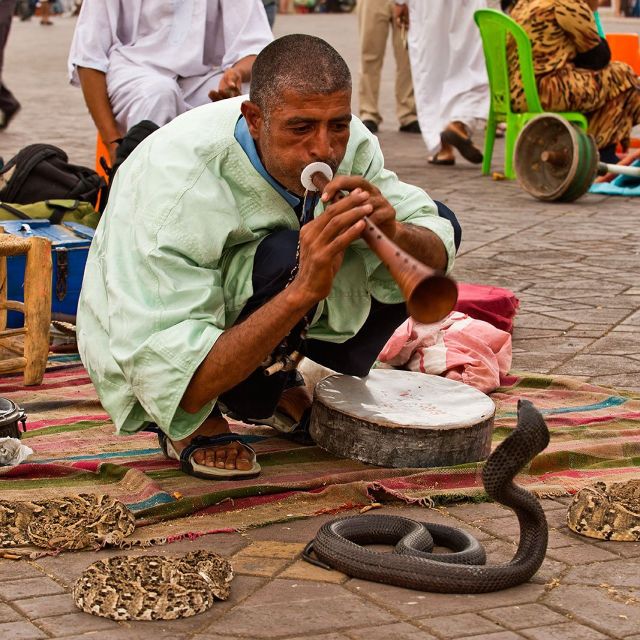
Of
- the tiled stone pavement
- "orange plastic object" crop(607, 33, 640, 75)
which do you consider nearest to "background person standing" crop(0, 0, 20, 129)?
"orange plastic object" crop(607, 33, 640, 75)

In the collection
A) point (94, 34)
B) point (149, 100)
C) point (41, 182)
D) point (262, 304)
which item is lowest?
point (41, 182)

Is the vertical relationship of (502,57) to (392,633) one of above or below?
above

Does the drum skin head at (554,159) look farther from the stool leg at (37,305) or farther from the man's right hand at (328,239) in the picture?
the man's right hand at (328,239)

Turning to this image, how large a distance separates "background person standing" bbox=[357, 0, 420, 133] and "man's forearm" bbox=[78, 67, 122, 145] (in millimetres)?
5021

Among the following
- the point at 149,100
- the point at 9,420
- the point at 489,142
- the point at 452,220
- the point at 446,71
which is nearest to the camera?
the point at 9,420

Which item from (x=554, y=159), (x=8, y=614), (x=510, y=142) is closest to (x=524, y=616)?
(x=8, y=614)

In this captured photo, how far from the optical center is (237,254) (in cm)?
334

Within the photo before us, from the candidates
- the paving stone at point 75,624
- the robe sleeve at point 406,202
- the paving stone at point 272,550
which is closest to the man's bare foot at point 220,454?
the paving stone at point 272,550

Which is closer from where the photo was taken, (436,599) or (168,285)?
(436,599)

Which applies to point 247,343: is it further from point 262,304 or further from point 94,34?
point 94,34

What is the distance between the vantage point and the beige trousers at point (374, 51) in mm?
10617

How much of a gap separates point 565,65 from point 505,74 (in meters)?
0.37

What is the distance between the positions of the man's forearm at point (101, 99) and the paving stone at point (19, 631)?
3.41 metres

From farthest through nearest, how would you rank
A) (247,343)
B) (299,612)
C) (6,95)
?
(6,95) → (247,343) → (299,612)
